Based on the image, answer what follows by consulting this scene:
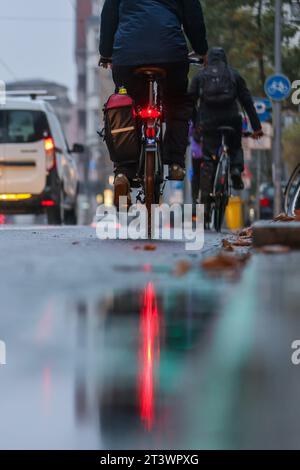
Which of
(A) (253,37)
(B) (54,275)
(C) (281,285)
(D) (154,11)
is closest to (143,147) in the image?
(D) (154,11)

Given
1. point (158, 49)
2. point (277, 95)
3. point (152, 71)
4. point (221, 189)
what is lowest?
point (221, 189)

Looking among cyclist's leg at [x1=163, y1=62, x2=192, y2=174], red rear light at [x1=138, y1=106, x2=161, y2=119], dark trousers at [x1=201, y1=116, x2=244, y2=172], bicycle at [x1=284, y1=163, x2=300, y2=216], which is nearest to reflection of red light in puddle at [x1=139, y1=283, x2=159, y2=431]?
red rear light at [x1=138, y1=106, x2=161, y2=119]

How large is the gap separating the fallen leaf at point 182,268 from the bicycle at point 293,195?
508cm

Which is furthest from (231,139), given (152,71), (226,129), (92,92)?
(92,92)

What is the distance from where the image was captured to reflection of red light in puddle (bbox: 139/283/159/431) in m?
2.88

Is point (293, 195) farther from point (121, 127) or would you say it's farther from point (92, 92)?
point (92, 92)

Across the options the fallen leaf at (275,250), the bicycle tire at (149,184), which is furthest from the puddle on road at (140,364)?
the bicycle tire at (149,184)

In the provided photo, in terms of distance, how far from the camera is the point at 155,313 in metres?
3.90

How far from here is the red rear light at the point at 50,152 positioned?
16.5 m

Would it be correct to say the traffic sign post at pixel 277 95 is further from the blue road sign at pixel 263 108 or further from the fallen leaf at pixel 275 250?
the fallen leaf at pixel 275 250

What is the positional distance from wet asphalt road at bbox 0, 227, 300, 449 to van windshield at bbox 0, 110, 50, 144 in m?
12.0

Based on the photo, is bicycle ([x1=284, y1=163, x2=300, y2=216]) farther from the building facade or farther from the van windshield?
the building facade

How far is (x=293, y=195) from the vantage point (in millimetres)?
10664

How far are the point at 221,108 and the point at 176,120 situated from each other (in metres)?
4.00
